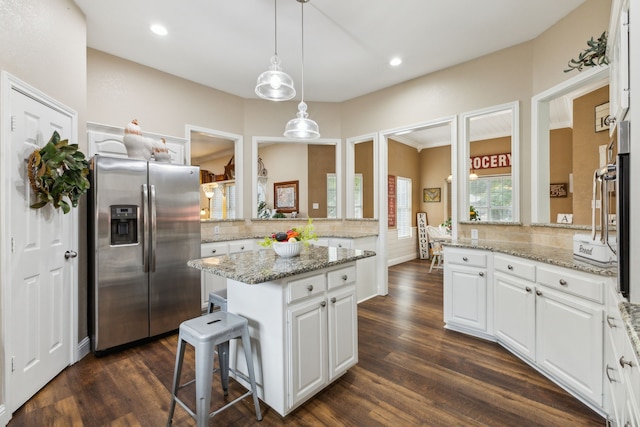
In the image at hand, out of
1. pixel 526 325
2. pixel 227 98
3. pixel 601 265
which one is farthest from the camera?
pixel 227 98

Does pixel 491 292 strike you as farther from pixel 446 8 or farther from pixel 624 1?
pixel 446 8

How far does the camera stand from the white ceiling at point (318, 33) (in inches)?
101

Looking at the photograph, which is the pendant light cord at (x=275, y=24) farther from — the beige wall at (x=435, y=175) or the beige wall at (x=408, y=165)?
the beige wall at (x=435, y=175)

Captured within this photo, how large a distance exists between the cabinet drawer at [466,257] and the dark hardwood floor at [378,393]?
750 mm

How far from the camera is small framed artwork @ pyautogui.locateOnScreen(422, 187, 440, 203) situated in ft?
24.9

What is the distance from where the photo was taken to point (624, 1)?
4.64 feet

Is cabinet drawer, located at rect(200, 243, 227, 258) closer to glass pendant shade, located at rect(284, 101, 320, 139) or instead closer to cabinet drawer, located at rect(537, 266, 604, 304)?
glass pendant shade, located at rect(284, 101, 320, 139)

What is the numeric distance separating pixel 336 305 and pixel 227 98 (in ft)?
11.9

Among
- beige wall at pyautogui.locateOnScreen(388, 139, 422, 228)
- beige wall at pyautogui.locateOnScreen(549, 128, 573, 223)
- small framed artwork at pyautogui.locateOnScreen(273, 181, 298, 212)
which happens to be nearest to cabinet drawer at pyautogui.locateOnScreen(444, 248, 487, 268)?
small framed artwork at pyautogui.locateOnScreen(273, 181, 298, 212)

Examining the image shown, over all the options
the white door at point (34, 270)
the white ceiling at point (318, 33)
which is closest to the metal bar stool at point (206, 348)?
the white door at point (34, 270)

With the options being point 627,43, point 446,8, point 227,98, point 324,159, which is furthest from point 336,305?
point 324,159

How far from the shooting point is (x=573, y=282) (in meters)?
1.96

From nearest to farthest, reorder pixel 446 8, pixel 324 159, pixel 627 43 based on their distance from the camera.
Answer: pixel 627 43 < pixel 446 8 < pixel 324 159

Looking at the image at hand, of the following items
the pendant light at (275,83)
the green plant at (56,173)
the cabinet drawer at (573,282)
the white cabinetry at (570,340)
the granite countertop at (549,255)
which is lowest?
the white cabinetry at (570,340)
